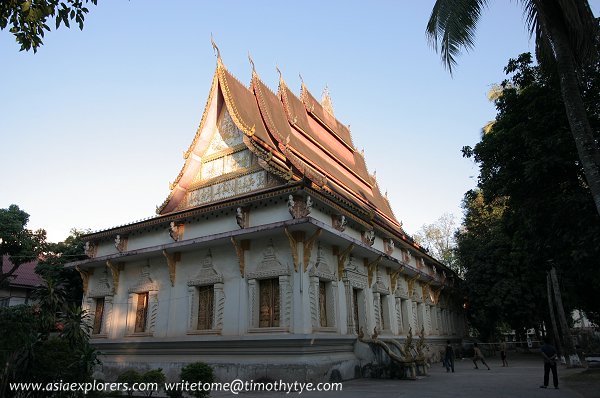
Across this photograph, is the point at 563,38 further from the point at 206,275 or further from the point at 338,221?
the point at 206,275

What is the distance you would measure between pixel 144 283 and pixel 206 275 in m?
2.94

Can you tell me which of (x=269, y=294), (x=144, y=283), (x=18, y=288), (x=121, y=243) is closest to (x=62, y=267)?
(x=18, y=288)

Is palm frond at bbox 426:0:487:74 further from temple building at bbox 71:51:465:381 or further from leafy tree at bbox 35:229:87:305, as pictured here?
leafy tree at bbox 35:229:87:305

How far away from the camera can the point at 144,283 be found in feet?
47.6

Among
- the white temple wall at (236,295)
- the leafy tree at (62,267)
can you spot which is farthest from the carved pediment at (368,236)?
the leafy tree at (62,267)

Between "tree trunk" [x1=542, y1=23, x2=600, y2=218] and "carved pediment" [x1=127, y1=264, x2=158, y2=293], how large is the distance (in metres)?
12.4

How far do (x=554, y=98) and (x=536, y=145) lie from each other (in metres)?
1.33

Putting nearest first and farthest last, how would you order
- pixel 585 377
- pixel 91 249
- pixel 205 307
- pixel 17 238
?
pixel 585 377 < pixel 205 307 < pixel 91 249 < pixel 17 238

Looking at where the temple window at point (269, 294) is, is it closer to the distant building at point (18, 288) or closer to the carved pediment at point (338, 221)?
the carved pediment at point (338, 221)

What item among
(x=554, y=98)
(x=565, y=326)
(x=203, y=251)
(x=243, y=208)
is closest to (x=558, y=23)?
(x=554, y=98)

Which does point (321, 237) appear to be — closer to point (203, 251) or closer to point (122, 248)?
point (203, 251)

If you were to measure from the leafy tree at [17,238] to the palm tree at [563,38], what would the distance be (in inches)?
737

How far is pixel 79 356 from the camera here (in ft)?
25.0

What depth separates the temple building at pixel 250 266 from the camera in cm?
1127
